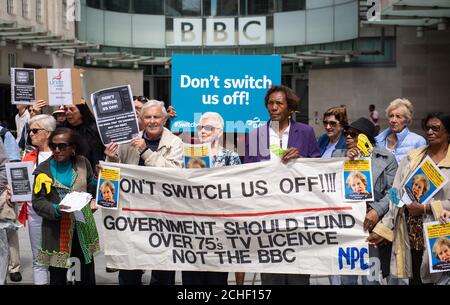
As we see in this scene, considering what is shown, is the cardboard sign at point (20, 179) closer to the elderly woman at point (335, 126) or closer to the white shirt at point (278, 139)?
the white shirt at point (278, 139)

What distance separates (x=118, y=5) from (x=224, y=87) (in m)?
30.9

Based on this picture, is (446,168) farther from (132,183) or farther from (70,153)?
(70,153)

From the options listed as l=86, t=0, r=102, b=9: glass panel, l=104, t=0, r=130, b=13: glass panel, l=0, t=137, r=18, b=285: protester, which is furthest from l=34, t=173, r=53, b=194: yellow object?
l=104, t=0, r=130, b=13: glass panel

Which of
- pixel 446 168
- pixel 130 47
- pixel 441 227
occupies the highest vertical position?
pixel 130 47

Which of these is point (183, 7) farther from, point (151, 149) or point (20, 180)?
point (151, 149)

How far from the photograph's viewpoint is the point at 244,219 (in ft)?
22.6

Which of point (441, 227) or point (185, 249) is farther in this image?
point (185, 249)

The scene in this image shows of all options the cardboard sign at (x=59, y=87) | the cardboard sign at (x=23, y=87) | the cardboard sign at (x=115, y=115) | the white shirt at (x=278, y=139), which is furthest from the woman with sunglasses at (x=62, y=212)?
the cardboard sign at (x=23, y=87)

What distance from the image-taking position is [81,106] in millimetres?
9055

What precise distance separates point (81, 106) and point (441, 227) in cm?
441

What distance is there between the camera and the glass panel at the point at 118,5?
39.2m
